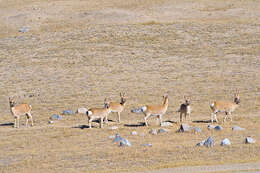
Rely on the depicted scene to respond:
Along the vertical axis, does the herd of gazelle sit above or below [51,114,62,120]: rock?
above

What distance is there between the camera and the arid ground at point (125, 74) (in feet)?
65.3

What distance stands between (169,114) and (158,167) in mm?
9590

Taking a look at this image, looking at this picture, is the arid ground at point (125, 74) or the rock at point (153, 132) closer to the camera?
the arid ground at point (125, 74)

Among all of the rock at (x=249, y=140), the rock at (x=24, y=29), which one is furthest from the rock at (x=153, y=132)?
the rock at (x=24, y=29)

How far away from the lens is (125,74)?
3906 centimetres

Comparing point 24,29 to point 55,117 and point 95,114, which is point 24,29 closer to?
point 55,117

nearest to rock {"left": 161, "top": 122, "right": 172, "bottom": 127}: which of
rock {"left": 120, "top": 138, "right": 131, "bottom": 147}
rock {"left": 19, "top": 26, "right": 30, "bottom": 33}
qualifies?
rock {"left": 120, "top": 138, "right": 131, "bottom": 147}

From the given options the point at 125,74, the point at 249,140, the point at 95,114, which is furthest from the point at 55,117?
the point at 125,74

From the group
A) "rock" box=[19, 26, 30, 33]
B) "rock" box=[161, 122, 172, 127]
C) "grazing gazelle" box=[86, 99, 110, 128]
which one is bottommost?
"rock" box=[161, 122, 172, 127]

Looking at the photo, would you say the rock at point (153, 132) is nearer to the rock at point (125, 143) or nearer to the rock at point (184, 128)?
the rock at point (184, 128)

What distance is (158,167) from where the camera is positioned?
59.8 ft

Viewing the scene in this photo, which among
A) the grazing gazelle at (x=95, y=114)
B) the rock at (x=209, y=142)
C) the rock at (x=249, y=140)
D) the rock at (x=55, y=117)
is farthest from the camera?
the rock at (x=55, y=117)

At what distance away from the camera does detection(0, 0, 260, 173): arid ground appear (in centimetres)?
1989

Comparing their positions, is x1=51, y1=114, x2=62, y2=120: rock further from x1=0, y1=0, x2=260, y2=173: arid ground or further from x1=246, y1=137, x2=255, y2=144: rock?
x1=246, y1=137, x2=255, y2=144: rock
